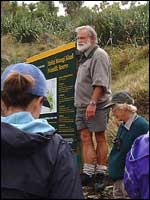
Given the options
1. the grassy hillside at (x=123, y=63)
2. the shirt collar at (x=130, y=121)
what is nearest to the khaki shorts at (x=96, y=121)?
the shirt collar at (x=130, y=121)

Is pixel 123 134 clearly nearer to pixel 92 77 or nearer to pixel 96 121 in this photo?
pixel 96 121

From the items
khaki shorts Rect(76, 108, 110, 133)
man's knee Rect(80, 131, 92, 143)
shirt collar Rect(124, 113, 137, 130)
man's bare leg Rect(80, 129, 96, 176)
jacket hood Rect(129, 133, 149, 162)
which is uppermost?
jacket hood Rect(129, 133, 149, 162)

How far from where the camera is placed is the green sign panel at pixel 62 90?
621cm

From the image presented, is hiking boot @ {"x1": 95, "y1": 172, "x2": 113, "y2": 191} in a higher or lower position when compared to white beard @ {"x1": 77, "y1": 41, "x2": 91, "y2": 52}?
lower

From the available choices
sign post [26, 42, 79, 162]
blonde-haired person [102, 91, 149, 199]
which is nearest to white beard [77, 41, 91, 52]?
sign post [26, 42, 79, 162]

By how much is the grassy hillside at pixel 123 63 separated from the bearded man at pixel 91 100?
A: 90.8 inches

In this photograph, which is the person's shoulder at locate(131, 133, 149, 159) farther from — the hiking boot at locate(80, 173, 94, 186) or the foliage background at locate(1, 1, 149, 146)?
the foliage background at locate(1, 1, 149, 146)

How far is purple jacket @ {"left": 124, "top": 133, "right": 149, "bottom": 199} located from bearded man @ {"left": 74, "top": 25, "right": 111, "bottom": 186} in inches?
108

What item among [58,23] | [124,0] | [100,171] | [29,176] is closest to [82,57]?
[100,171]

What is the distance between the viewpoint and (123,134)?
4.51 metres

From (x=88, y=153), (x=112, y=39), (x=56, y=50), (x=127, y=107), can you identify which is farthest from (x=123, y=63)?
(x=127, y=107)

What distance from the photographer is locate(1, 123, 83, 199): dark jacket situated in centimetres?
234

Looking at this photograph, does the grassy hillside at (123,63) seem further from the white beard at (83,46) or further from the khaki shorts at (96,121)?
the white beard at (83,46)

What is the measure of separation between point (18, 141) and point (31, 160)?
125mm
